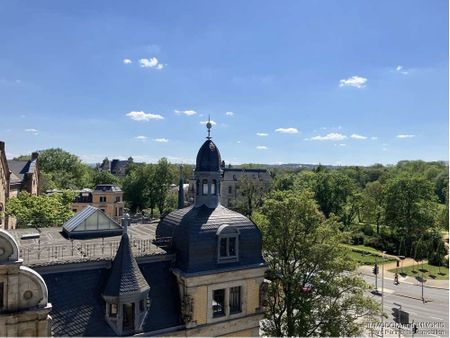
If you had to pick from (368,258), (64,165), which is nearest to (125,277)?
(368,258)

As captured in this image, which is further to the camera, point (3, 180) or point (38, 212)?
point (3, 180)

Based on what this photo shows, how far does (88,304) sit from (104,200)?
5566 cm

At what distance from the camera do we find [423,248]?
58.0 metres

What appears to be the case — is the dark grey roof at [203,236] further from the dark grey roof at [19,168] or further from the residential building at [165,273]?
the dark grey roof at [19,168]

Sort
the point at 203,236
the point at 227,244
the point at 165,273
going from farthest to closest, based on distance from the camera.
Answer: the point at 227,244, the point at 165,273, the point at 203,236

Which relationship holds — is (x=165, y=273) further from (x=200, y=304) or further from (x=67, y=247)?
(x=67, y=247)

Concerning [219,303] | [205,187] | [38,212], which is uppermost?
[205,187]

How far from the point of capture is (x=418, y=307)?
36500 millimetres

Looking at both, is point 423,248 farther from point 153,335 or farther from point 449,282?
point 153,335

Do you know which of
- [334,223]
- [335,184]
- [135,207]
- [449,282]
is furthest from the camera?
[135,207]

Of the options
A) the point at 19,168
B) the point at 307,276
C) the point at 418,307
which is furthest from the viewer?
the point at 19,168

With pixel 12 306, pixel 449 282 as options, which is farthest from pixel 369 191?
pixel 12 306

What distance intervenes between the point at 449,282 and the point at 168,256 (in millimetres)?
42628

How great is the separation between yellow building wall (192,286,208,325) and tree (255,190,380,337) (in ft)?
18.0
